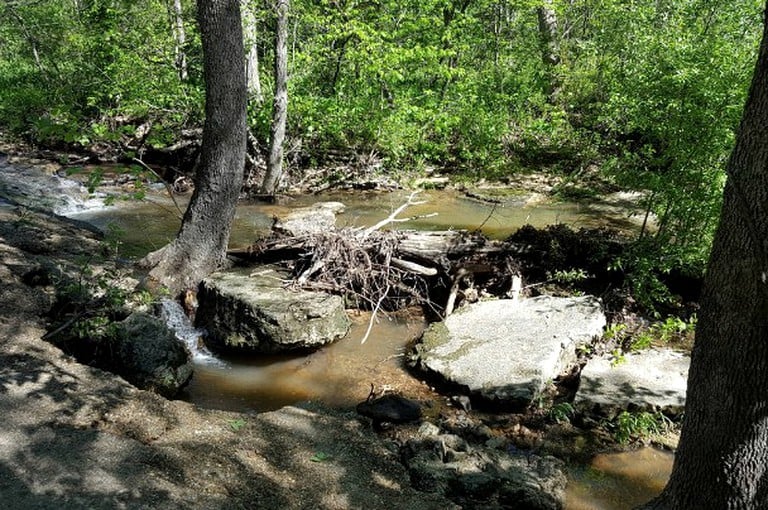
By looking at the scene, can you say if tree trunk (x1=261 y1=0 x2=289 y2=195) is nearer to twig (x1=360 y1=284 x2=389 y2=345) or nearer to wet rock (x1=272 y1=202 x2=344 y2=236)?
wet rock (x1=272 y1=202 x2=344 y2=236)

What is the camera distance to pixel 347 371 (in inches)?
239

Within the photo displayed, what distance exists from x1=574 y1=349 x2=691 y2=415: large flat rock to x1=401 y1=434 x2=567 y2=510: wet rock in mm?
938

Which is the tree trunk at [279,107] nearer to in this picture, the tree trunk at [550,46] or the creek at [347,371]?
the creek at [347,371]

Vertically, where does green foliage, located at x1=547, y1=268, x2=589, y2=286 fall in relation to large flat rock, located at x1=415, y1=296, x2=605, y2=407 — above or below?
above

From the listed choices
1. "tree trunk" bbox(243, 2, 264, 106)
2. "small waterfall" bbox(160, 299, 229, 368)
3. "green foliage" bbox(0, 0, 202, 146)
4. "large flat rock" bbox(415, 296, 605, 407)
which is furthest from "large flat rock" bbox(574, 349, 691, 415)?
"green foliage" bbox(0, 0, 202, 146)

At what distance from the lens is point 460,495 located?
3.99 metres

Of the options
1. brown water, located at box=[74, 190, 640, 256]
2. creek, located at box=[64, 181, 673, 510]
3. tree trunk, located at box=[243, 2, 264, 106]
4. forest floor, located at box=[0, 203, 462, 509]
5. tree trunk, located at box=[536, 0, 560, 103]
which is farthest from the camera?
tree trunk, located at box=[536, 0, 560, 103]

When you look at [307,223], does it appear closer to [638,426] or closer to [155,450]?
[155,450]

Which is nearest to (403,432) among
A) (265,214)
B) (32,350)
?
(32,350)

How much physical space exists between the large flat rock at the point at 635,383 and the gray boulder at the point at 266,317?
115 inches

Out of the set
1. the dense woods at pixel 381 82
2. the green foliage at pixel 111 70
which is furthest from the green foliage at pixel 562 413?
the green foliage at pixel 111 70

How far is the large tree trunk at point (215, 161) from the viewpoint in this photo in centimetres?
669

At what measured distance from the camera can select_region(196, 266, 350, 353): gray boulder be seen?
6.23m

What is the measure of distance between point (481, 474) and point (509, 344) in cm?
209
